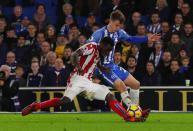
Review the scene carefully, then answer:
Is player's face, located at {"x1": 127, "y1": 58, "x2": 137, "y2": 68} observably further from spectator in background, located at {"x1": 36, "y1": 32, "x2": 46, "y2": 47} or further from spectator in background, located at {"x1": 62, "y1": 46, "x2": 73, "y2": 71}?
spectator in background, located at {"x1": 36, "y1": 32, "x2": 46, "y2": 47}

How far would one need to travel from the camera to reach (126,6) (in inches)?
719

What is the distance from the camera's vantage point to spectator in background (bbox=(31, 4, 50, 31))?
18.7m

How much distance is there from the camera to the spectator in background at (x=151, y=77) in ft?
51.4

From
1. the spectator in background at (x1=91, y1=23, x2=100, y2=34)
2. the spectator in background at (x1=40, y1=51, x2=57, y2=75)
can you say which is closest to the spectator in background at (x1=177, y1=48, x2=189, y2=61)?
the spectator in background at (x1=91, y1=23, x2=100, y2=34)

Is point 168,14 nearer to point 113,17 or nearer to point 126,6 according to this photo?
point 126,6

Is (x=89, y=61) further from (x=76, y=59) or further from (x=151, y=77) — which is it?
(x=151, y=77)

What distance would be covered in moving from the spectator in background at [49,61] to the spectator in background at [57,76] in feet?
1.52

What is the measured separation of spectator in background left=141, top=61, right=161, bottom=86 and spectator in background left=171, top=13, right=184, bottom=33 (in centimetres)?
161

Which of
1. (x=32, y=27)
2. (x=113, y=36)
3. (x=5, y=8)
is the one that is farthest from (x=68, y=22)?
(x=113, y=36)

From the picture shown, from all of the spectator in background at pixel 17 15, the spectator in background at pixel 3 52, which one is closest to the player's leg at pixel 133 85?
the spectator in background at pixel 3 52

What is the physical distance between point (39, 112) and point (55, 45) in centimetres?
288

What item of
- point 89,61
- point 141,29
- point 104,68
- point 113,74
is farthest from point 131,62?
point 89,61

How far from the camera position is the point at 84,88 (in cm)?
1130

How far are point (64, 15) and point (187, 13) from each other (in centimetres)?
397
